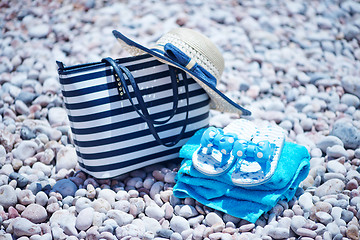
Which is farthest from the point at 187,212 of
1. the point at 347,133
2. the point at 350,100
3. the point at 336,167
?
the point at 350,100

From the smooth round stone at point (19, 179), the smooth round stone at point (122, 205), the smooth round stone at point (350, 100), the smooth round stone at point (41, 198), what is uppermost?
the smooth round stone at point (19, 179)

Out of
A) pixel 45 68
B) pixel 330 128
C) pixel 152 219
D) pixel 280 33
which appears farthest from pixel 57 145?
pixel 280 33

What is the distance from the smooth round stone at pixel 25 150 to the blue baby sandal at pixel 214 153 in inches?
41.5

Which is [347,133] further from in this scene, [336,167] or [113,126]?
[113,126]

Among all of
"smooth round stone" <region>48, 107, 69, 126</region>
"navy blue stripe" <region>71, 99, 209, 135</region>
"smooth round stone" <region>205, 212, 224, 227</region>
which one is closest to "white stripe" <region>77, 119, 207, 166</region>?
"navy blue stripe" <region>71, 99, 209, 135</region>

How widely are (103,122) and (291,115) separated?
55.4 inches

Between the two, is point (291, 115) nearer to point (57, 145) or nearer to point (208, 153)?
point (208, 153)

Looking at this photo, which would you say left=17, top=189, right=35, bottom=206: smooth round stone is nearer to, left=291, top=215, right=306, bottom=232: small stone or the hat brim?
the hat brim

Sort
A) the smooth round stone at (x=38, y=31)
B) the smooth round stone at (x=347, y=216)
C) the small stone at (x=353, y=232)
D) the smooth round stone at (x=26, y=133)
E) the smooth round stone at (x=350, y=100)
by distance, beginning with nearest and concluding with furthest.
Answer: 1. the small stone at (x=353, y=232)
2. the smooth round stone at (x=347, y=216)
3. the smooth round stone at (x=26, y=133)
4. the smooth round stone at (x=350, y=100)
5. the smooth round stone at (x=38, y=31)

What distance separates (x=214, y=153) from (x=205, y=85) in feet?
1.40

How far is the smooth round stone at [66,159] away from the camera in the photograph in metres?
2.42

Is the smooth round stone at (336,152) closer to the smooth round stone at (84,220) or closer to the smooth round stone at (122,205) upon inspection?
the smooth round stone at (122,205)

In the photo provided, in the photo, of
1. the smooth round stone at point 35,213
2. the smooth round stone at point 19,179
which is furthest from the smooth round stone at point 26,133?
the smooth round stone at point 35,213

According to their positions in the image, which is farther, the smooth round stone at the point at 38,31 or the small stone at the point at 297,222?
the smooth round stone at the point at 38,31
